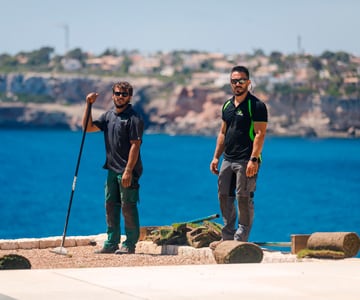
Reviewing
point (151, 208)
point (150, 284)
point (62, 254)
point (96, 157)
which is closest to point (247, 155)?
point (62, 254)

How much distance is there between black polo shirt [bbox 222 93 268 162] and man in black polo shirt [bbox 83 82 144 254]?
3.44 ft

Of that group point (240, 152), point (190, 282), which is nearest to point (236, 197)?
point (240, 152)

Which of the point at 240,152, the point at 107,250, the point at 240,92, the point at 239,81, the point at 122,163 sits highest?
the point at 239,81

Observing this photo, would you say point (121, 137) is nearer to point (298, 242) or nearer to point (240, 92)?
point (240, 92)

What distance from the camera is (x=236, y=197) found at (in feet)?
47.6

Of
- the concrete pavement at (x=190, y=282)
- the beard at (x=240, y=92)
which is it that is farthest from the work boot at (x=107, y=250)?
the concrete pavement at (x=190, y=282)

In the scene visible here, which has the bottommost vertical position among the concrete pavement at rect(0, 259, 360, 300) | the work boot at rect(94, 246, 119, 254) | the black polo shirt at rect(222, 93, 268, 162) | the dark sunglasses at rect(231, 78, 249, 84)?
the work boot at rect(94, 246, 119, 254)

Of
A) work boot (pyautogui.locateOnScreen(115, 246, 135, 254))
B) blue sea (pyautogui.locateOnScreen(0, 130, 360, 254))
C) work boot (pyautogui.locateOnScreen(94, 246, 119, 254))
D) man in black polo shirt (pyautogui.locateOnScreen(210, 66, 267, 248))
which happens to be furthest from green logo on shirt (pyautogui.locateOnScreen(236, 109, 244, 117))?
blue sea (pyautogui.locateOnScreen(0, 130, 360, 254))

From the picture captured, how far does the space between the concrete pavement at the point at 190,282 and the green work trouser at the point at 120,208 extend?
2.95m

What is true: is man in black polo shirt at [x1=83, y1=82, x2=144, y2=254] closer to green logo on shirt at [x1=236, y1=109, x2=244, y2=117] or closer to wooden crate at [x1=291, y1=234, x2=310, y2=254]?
green logo on shirt at [x1=236, y1=109, x2=244, y2=117]

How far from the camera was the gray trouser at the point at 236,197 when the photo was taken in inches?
567

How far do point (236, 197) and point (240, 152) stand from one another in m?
0.49

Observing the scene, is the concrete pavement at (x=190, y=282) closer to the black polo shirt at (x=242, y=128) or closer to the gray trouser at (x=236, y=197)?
the gray trouser at (x=236, y=197)

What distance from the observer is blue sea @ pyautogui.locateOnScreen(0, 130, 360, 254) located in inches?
1999
